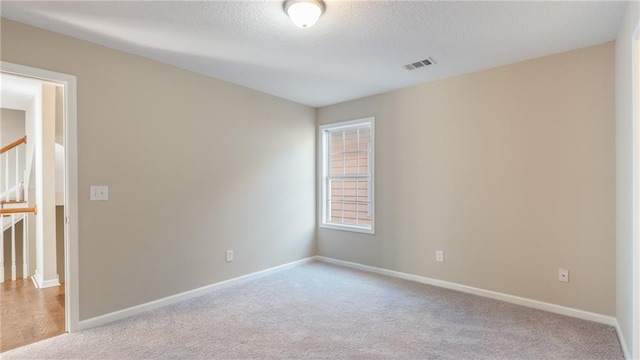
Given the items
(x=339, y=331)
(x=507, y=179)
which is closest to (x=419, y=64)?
(x=507, y=179)

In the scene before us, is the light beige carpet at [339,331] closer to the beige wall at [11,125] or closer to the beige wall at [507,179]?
the beige wall at [507,179]

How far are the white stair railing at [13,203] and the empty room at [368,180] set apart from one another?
145 mm

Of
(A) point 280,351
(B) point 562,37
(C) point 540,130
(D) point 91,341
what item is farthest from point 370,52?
(D) point 91,341

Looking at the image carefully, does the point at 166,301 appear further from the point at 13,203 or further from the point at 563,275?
the point at 563,275

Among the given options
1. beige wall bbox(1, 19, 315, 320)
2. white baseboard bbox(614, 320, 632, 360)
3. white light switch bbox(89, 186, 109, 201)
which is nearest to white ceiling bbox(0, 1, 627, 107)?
beige wall bbox(1, 19, 315, 320)

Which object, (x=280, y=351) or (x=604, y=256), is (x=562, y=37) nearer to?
(x=604, y=256)

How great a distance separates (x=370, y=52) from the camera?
2.87 metres

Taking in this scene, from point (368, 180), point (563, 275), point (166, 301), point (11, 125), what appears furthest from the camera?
point (11, 125)

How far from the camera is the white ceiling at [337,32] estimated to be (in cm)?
214

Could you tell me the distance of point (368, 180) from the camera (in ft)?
14.4

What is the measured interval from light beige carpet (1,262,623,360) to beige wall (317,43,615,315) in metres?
0.41

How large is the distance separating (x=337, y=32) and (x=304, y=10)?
52cm

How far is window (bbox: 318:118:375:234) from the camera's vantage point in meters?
4.40

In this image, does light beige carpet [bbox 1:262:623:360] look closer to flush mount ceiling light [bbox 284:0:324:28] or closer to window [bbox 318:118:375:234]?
window [bbox 318:118:375:234]
